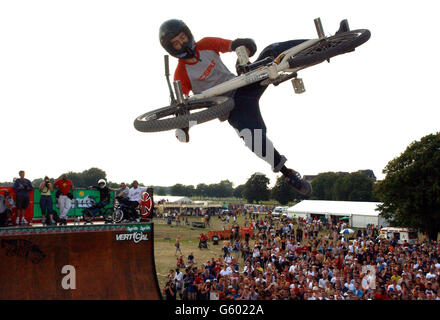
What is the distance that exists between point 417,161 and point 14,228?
43.5m

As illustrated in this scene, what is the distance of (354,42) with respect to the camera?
5.42 m

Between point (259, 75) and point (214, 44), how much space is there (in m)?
0.93

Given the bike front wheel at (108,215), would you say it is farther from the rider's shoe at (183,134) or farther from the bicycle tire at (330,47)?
the bicycle tire at (330,47)

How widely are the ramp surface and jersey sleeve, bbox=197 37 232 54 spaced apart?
366 inches

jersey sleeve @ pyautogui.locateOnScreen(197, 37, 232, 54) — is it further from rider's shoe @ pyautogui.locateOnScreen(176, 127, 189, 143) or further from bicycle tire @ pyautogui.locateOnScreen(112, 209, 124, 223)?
bicycle tire @ pyautogui.locateOnScreen(112, 209, 124, 223)

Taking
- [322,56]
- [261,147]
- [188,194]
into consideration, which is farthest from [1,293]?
[188,194]

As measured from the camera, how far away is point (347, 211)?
56.9 metres

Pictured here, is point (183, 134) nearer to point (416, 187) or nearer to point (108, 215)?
point (108, 215)

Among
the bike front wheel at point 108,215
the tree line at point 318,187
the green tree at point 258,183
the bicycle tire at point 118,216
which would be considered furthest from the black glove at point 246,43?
the tree line at point 318,187

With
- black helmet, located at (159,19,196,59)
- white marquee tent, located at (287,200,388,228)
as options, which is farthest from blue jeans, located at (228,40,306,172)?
white marquee tent, located at (287,200,388,228)

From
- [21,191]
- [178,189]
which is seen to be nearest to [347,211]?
[21,191]

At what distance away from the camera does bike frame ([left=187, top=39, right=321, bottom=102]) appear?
5.23 metres

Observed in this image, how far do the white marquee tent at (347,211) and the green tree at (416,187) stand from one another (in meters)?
6.66
